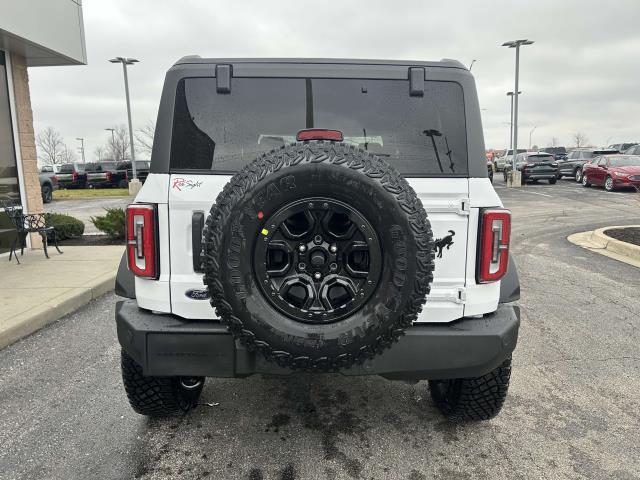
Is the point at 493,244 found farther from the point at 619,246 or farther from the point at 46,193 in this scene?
the point at 46,193

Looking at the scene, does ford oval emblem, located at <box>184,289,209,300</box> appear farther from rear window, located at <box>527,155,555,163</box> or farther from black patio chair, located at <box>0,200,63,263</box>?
rear window, located at <box>527,155,555,163</box>

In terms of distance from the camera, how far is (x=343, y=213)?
204 cm

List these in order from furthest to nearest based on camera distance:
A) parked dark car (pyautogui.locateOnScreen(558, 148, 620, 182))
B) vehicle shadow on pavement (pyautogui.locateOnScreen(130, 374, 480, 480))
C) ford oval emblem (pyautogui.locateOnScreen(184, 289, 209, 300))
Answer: parked dark car (pyautogui.locateOnScreen(558, 148, 620, 182)) < vehicle shadow on pavement (pyautogui.locateOnScreen(130, 374, 480, 480)) < ford oval emblem (pyautogui.locateOnScreen(184, 289, 209, 300))

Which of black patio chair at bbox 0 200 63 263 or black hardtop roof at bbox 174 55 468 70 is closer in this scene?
black hardtop roof at bbox 174 55 468 70

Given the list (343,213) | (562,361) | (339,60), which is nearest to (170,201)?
(343,213)

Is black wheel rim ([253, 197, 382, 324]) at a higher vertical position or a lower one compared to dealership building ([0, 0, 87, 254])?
lower

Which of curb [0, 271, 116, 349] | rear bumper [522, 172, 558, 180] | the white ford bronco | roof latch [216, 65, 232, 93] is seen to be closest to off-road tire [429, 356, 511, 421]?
the white ford bronco

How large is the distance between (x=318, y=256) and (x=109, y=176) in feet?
102

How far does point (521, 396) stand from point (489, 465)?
94 cm

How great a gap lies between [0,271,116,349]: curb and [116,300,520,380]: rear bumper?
2.76m

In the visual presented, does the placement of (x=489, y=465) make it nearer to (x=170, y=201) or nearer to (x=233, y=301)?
(x=233, y=301)

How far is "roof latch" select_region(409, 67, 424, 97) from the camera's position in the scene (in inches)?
97.3

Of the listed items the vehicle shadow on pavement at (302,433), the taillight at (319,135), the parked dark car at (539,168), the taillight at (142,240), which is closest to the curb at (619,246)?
the vehicle shadow on pavement at (302,433)

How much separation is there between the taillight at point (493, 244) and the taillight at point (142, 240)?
164cm
